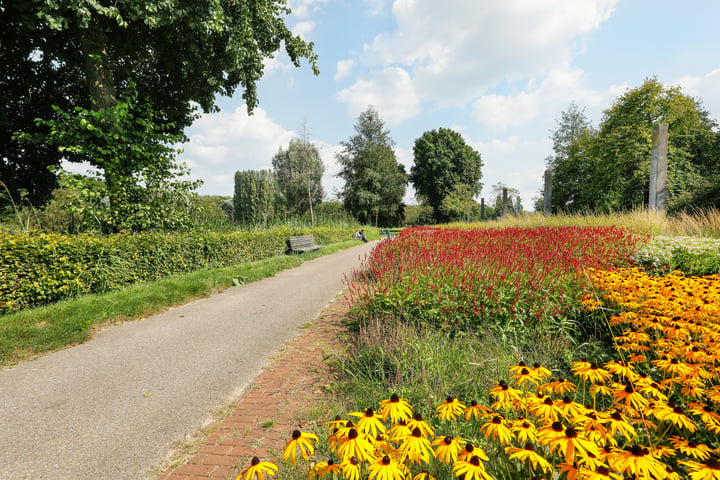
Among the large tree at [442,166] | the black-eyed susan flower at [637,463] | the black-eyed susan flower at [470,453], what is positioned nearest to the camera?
the black-eyed susan flower at [637,463]

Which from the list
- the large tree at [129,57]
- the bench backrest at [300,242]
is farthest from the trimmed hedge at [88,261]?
the bench backrest at [300,242]

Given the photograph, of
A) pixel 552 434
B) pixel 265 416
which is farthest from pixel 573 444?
pixel 265 416

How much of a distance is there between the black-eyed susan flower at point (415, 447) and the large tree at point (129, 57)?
8607 millimetres

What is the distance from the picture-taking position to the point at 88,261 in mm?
5793

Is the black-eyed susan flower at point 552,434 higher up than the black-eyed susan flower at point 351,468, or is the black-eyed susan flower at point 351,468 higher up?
the black-eyed susan flower at point 552,434

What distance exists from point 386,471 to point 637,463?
82cm

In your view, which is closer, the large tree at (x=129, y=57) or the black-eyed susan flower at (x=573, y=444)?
the black-eyed susan flower at (x=573, y=444)

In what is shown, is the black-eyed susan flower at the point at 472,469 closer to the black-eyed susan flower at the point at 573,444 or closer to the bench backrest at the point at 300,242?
the black-eyed susan flower at the point at 573,444

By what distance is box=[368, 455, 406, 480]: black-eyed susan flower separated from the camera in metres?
1.08

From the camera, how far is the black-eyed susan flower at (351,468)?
41.6 inches

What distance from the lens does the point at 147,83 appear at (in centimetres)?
1070

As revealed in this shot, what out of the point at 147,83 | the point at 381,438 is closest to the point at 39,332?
the point at 381,438

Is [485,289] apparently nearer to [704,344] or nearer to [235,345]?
[704,344]

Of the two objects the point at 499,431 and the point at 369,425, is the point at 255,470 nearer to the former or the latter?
the point at 369,425
